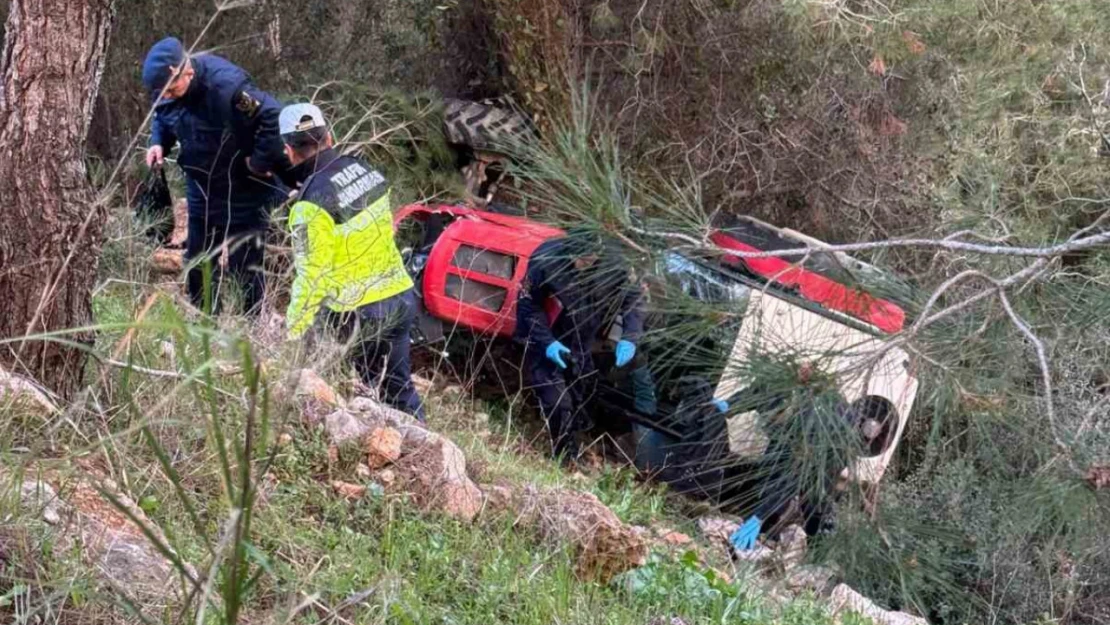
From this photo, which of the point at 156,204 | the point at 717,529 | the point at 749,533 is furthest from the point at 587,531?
the point at 156,204

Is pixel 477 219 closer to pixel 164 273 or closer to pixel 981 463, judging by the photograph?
pixel 164 273

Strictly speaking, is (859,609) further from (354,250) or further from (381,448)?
(354,250)

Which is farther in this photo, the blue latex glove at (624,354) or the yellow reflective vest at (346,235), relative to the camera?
the blue latex glove at (624,354)

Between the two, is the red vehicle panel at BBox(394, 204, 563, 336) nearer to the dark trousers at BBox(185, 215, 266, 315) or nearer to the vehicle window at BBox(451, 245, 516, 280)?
the vehicle window at BBox(451, 245, 516, 280)

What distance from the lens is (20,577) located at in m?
2.65

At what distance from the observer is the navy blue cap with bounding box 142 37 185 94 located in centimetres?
594

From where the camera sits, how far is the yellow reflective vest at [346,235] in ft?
16.2

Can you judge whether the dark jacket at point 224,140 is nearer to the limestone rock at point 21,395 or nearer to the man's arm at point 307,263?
the man's arm at point 307,263

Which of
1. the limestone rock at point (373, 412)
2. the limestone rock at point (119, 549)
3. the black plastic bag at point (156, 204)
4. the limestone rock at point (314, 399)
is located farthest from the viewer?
the black plastic bag at point (156, 204)

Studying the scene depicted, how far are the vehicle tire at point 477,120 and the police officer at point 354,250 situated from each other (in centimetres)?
277

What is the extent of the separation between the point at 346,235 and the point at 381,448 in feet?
4.44

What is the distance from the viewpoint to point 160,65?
6.03 metres

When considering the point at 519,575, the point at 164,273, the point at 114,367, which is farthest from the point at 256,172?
the point at 519,575

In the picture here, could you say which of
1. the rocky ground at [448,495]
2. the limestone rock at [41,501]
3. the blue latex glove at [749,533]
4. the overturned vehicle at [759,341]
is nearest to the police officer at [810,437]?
the overturned vehicle at [759,341]
